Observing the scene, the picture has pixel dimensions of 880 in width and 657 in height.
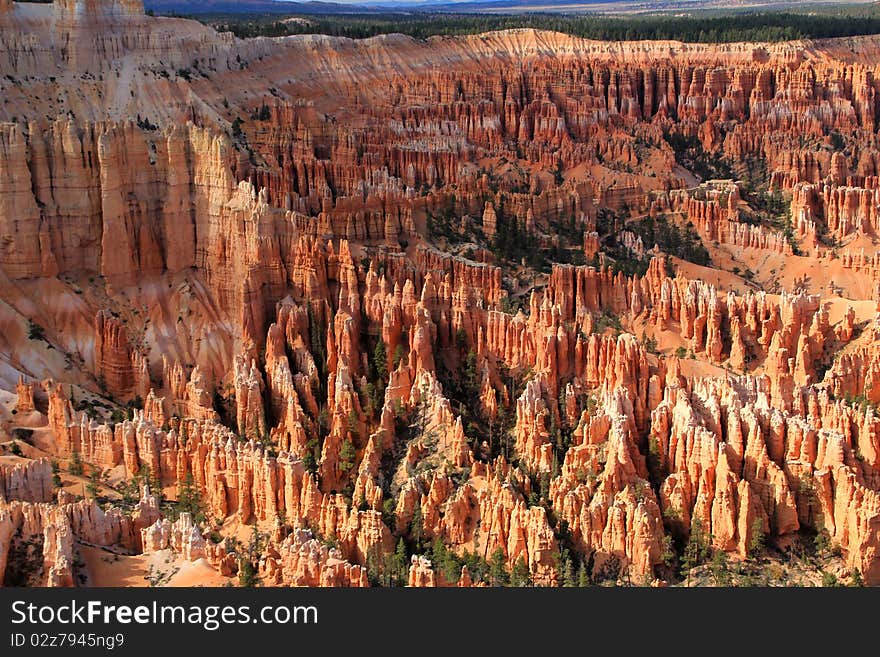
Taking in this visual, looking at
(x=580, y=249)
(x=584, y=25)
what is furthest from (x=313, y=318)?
(x=584, y=25)

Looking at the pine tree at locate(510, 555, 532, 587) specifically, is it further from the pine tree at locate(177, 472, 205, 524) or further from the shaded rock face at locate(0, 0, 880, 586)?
the pine tree at locate(177, 472, 205, 524)

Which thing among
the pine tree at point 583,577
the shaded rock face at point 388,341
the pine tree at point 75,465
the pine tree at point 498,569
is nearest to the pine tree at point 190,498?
the shaded rock face at point 388,341

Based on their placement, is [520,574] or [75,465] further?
[75,465]

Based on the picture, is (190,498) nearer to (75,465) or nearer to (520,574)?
(75,465)

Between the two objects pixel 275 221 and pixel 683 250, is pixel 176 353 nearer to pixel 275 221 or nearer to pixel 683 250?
pixel 275 221

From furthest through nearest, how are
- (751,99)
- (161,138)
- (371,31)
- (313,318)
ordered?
1. (371,31)
2. (751,99)
3. (161,138)
4. (313,318)

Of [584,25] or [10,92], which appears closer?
[10,92]

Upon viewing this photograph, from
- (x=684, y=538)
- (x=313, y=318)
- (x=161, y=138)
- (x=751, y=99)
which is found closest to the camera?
(x=684, y=538)

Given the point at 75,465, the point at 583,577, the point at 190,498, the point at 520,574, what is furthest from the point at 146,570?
the point at 75,465

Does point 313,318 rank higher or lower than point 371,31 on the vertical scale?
lower
